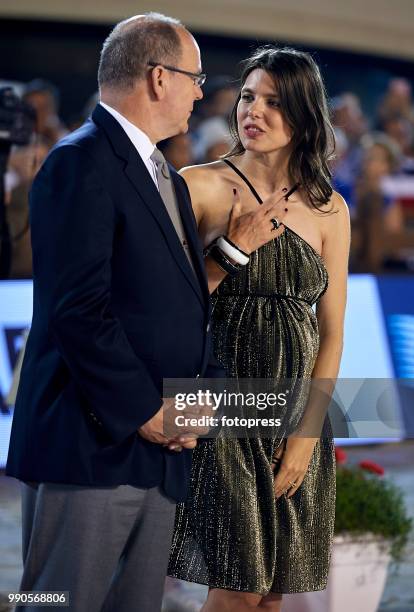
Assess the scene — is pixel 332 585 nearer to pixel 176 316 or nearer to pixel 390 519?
pixel 390 519

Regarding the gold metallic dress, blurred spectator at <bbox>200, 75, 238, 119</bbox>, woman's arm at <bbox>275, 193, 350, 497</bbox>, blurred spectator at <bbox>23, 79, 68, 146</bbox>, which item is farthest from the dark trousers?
blurred spectator at <bbox>200, 75, 238, 119</bbox>

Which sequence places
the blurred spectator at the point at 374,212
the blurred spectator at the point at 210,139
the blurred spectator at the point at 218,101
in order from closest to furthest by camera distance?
the blurred spectator at the point at 210,139 < the blurred spectator at the point at 218,101 < the blurred spectator at the point at 374,212

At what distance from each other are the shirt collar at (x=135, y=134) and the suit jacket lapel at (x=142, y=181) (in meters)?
0.01

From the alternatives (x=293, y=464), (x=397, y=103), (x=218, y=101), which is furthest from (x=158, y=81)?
(x=397, y=103)

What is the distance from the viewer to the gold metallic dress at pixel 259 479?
230 centimetres

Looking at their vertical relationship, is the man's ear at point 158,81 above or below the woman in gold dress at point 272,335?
above

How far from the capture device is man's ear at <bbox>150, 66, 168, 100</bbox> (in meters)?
1.93

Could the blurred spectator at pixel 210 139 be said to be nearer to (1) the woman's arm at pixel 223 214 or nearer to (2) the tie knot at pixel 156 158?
(1) the woman's arm at pixel 223 214

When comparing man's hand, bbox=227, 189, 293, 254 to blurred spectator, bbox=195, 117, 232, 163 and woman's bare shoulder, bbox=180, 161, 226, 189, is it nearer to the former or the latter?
woman's bare shoulder, bbox=180, 161, 226, 189

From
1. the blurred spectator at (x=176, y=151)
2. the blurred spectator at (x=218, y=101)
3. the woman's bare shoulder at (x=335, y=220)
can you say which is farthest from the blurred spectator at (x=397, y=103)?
the woman's bare shoulder at (x=335, y=220)

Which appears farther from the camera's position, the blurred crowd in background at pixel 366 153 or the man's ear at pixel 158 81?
the blurred crowd in background at pixel 366 153

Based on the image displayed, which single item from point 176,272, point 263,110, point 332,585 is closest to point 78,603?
point 176,272

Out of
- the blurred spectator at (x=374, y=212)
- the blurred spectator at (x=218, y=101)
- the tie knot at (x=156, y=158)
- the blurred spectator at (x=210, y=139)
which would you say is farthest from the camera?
the blurred spectator at (x=374, y=212)

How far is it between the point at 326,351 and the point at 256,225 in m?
0.41
